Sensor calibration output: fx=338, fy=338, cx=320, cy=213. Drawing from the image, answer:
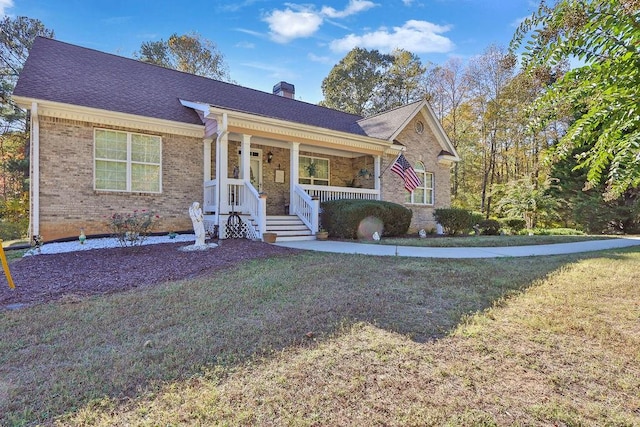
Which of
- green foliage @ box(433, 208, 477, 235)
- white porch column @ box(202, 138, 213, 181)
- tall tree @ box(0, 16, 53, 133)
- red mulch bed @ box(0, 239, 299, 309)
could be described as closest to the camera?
red mulch bed @ box(0, 239, 299, 309)

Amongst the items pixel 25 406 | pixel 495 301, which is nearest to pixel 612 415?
pixel 495 301

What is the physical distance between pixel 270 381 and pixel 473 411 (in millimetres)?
1337

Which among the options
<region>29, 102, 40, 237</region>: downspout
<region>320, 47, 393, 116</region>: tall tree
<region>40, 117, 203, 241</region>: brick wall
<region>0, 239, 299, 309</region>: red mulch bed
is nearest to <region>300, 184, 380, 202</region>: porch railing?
<region>0, 239, 299, 309</region>: red mulch bed

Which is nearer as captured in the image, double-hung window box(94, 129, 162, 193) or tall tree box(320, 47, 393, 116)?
double-hung window box(94, 129, 162, 193)

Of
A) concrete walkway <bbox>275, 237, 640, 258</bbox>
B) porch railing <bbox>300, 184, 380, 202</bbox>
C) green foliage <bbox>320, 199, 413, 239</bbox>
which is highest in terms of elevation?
porch railing <bbox>300, 184, 380, 202</bbox>

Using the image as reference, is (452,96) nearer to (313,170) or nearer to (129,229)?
(313,170)

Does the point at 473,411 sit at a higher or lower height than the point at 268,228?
lower

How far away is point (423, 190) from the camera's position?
15.9 m

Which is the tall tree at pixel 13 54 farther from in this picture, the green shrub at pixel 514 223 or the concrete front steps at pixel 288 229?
the green shrub at pixel 514 223

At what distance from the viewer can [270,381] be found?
2.41 meters

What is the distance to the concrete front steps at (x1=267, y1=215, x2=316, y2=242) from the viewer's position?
971cm

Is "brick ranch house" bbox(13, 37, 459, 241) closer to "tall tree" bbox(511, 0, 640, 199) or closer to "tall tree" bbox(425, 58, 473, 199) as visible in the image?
"tall tree" bbox(511, 0, 640, 199)

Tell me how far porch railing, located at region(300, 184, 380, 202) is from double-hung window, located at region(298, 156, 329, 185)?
196 cm

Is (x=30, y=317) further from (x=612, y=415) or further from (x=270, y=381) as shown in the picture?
(x=612, y=415)
